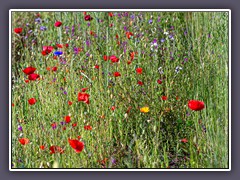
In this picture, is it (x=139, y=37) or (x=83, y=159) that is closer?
(x=83, y=159)

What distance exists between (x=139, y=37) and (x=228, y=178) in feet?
3.02

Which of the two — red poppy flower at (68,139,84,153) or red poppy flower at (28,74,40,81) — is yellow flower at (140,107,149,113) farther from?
red poppy flower at (28,74,40,81)

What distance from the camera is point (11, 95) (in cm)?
316

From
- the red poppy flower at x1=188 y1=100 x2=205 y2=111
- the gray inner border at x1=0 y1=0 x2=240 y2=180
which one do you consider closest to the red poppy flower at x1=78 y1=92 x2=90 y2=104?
the gray inner border at x1=0 y1=0 x2=240 y2=180

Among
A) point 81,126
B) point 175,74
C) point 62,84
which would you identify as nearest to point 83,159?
point 81,126

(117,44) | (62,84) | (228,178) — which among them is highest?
(117,44)

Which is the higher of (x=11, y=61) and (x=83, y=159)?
(x=11, y=61)

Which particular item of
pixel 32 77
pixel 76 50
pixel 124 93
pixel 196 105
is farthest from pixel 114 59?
pixel 196 105

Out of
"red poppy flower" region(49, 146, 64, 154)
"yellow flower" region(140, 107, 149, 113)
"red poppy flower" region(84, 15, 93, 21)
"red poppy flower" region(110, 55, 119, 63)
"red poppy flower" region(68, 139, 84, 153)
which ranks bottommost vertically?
"red poppy flower" region(49, 146, 64, 154)

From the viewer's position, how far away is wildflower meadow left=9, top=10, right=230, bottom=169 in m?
3.11

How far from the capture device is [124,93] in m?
3.32

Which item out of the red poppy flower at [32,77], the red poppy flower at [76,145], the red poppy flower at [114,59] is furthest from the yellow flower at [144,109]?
the red poppy flower at [32,77]

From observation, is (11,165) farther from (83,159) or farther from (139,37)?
(139,37)
